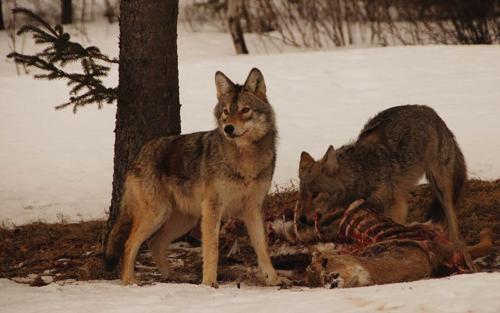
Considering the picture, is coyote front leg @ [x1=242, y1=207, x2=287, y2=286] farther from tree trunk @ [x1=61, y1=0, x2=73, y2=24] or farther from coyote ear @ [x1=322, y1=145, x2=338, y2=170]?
tree trunk @ [x1=61, y1=0, x2=73, y2=24]

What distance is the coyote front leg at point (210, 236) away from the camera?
699 centimetres

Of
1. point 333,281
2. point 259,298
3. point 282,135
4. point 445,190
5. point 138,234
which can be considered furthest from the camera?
point 282,135

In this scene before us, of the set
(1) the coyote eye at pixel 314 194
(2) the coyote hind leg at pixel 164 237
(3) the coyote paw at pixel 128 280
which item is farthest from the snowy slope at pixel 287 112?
(1) the coyote eye at pixel 314 194

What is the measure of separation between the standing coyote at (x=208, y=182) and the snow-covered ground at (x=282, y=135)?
561 millimetres

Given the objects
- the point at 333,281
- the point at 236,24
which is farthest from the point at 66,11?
the point at 333,281

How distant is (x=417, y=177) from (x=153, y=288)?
3392 mm

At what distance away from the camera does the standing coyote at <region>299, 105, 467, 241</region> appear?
808 cm

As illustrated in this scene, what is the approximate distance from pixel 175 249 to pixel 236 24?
1344 centimetres

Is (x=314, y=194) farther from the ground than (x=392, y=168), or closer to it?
closer to it

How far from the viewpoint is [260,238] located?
286 inches

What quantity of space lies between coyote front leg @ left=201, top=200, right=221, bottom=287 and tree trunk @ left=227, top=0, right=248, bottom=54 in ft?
49.0

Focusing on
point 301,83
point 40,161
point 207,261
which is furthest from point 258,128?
point 301,83

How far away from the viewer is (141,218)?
24.3ft

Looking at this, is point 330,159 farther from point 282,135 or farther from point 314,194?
point 282,135
